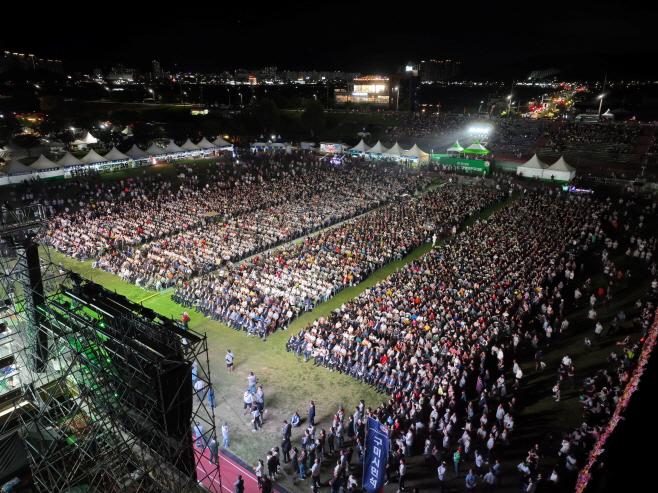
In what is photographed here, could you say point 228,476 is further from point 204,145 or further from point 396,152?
point 204,145

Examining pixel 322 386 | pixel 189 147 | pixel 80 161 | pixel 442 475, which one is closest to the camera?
pixel 442 475

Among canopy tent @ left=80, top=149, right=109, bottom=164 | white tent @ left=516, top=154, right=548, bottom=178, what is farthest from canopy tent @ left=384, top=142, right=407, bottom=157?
canopy tent @ left=80, top=149, right=109, bottom=164

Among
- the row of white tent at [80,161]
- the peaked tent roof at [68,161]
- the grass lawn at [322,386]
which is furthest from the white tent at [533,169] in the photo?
the peaked tent roof at [68,161]

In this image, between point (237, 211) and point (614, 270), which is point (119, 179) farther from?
point (614, 270)

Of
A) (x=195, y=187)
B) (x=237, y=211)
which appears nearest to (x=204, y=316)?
(x=237, y=211)

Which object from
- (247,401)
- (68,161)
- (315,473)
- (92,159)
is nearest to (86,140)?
(92,159)

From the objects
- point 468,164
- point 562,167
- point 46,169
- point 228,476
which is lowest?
point 228,476
